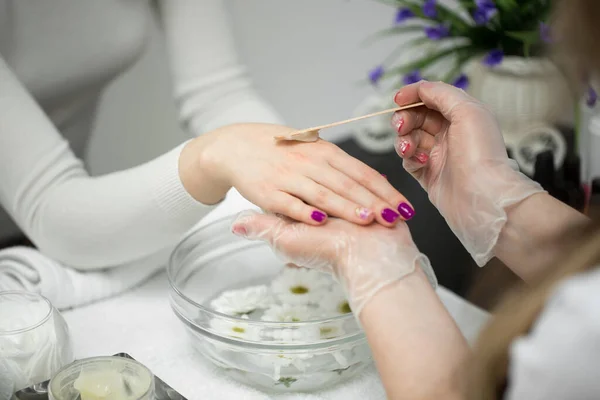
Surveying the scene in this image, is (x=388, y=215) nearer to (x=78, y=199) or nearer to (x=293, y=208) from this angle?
(x=293, y=208)

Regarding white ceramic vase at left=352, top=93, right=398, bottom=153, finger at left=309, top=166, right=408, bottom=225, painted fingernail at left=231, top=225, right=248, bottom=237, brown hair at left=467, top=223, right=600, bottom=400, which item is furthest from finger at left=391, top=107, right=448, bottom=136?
white ceramic vase at left=352, top=93, right=398, bottom=153

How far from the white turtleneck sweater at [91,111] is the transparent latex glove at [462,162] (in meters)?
0.27

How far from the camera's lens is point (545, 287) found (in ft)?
1.60

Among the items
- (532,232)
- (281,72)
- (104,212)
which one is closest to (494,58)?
(281,72)

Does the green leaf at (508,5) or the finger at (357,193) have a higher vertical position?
the finger at (357,193)

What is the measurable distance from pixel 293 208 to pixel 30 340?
27 cm

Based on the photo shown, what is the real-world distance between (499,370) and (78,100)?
846 millimetres

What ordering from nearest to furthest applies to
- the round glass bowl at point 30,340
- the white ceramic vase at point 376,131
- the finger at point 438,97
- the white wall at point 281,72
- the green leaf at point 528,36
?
the round glass bowl at point 30,340
the finger at point 438,97
the green leaf at point 528,36
the white wall at point 281,72
the white ceramic vase at point 376,131

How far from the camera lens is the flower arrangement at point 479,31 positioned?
1207mm

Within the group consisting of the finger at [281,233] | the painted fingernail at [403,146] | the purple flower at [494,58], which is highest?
the finger at [281,233]

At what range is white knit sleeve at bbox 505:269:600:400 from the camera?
0.42 meters

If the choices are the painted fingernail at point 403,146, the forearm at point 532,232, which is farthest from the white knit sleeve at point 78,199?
the forearm at point 532,232

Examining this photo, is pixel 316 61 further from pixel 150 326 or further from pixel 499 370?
pixel 499 370

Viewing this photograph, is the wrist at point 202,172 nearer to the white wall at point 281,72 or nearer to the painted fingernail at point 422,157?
the painted fingernail at point 422,157
